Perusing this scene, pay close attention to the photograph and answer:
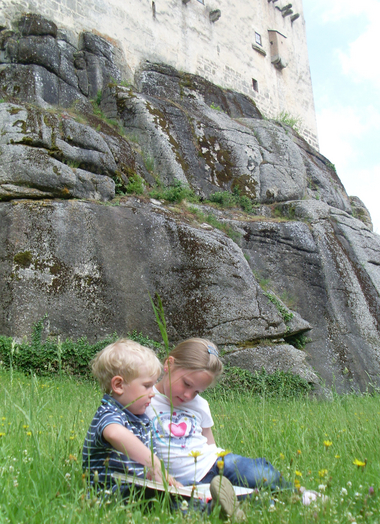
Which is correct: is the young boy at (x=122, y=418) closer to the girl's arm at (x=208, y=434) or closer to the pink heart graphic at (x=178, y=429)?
the pink heart graphic at (x=178, y=429)

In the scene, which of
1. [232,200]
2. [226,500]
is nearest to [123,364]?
[226,500]

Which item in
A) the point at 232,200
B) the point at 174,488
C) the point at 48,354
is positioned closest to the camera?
the point at 174,488

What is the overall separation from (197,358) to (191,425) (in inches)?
14.5

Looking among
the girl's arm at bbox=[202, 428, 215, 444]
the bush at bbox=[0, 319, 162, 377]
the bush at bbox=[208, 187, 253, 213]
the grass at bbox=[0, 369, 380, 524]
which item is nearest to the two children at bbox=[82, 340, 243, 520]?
the grass at bbox=[0, 369, 380, 524]

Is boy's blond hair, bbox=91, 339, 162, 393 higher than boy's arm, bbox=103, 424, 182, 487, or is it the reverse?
boy's blond hair, bbox=91, 339, 162, 393

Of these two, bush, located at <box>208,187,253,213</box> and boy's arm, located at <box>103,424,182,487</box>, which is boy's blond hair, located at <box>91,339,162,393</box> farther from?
bush, located at <box>208,187,253,213</box>

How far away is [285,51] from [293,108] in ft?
8.79

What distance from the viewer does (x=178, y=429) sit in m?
2.45

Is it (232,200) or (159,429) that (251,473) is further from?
(232,200)

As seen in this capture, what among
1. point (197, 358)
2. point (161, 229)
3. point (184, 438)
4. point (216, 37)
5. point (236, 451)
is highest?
point (216, 37)

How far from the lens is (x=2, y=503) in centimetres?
162

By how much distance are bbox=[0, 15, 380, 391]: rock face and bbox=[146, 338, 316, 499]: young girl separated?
4848mm

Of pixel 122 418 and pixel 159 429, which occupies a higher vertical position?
pixel 122 418

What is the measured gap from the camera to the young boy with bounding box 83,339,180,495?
6.56 ft
